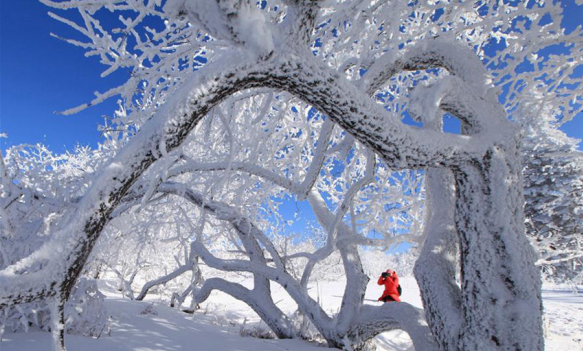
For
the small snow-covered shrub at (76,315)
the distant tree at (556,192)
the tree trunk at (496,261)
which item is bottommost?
the small snow-covered shrub at (76,315)

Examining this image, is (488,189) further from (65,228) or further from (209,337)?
(209,337)

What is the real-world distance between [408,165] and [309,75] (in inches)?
41.5

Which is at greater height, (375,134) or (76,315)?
(375,134)

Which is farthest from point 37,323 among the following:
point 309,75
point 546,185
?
point 546,185

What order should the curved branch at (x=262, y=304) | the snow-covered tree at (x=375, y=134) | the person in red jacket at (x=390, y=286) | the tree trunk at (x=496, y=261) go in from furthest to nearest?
1. the person in red jacket at (x=390, y=286)
2. the curved branch at (x=262, y=304)
3. the tree trunk at (x=496, y=261)
4. the snow-covered tree at (x=375, y=134)

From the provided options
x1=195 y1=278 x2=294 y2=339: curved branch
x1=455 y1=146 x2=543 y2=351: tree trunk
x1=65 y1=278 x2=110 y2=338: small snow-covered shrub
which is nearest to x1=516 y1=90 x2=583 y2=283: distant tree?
x1=195 y1=278 x2=294 y2=339: curved branch

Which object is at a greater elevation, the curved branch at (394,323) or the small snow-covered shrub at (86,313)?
the curved branch at (394,323)

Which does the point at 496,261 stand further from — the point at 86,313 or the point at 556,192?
the point at 556,192

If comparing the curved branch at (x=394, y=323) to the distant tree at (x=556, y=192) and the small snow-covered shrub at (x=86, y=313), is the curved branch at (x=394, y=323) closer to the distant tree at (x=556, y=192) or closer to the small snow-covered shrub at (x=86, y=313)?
the small snow-covered shrub at (x=86, y=313)

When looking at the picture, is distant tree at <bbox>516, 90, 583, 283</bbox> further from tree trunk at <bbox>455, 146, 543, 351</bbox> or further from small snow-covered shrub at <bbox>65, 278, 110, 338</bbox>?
small snow-covered shrub at <bbox>65, 278, 110, 338</bbox>

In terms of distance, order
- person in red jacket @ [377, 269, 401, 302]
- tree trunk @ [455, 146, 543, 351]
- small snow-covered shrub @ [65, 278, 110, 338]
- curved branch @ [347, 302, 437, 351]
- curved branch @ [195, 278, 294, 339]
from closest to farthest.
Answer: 1. tree trunk @ [455, 146, 543, 351]
2. curved branch @ [347, 302, 437, 351]
3. small snow-covered shrub @ [65, 278, 110, 338]
4. curved branch @ [195, 278, 294, 339]
5. person in red jacket @ [377, 269, 401, 302]

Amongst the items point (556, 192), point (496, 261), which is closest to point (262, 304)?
point (496, 261)

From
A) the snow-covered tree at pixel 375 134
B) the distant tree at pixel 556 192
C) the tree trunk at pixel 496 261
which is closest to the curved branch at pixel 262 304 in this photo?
the snow-covered tree at pixel 375 134

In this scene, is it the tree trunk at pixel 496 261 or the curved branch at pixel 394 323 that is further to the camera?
the curved branch at pixel 394 323
